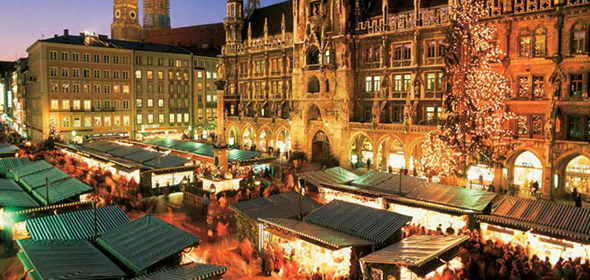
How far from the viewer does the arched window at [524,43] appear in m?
35.6

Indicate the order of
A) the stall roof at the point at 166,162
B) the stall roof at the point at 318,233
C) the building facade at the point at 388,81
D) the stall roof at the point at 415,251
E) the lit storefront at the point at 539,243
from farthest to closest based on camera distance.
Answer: the stall roof at the point at 166,162 < the building facade at the point at 388,81 < the lit storefront at the point at 539,243 < the stall roof at the point at 318,233 < the stall roof at the point at 415,251

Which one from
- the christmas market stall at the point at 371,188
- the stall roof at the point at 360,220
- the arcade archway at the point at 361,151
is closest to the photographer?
the stall roof at the point at 360,220

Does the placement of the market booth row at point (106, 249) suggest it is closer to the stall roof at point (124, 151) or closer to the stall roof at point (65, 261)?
the stall roof at point (65, 261)

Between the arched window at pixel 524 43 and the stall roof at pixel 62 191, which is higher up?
the arched window at pixel 524 43

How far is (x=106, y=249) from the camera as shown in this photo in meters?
15.1

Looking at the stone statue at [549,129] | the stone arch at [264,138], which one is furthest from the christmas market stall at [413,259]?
A: the stone arch at [264,138]

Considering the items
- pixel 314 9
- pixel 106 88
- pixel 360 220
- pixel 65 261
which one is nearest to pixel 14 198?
pixel 65 261

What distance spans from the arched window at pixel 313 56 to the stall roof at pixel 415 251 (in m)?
37.6

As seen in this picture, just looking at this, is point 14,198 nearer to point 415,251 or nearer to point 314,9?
point 415,251

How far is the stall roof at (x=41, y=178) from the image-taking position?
25.0m

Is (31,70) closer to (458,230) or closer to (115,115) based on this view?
(115,115)

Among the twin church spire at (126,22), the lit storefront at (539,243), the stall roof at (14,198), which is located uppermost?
the twin church spire at (126,22)

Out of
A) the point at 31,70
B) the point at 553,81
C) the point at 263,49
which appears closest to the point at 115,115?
the point at 31,70

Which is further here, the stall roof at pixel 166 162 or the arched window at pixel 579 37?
the stall roof at pixel 166 162
